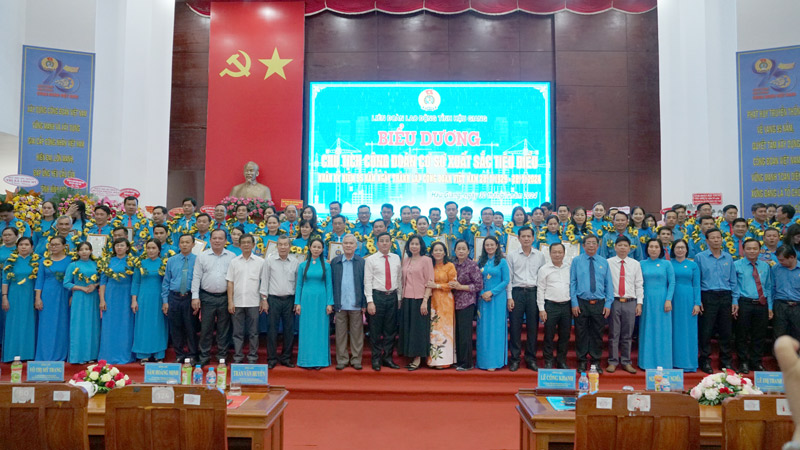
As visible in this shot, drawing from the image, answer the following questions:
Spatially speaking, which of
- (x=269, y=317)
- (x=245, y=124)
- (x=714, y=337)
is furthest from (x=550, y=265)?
(x=245, y=124)

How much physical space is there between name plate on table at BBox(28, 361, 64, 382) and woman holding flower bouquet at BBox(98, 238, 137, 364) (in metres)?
2.52

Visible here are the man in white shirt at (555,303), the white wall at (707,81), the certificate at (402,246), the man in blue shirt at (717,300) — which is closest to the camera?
the man in white shirt at (555,303)

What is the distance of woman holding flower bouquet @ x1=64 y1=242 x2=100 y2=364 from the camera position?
5453mm

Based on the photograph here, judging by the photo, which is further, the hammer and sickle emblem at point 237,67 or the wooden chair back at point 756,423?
the hammer and sickle emblem at point 237,67

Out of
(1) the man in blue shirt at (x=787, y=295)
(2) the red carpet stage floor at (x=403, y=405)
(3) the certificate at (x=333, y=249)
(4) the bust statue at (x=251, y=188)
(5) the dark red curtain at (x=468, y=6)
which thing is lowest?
(2) the red carpet stage floor at (x=403, y=405)

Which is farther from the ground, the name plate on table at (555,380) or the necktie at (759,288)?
the necktie at (759,288)

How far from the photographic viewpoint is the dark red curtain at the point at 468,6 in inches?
376

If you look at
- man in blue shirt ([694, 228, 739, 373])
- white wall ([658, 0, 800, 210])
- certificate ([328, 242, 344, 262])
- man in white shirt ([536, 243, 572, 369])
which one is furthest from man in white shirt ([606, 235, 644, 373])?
white wall ([658, 0, 800, 210])

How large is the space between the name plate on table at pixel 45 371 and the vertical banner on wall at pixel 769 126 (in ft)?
25.7

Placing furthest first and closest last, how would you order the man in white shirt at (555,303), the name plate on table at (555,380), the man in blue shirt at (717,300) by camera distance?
the man in blue shirt at (717,300) < the man in white shirt at (555,303) < the name plate on table at (555,380)

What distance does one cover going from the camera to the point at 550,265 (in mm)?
5410

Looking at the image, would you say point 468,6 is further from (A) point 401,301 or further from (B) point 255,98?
(A) point 401,301

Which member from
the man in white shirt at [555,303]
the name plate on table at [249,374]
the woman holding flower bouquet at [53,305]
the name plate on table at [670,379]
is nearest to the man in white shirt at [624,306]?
the man in white shirt at [555,303]

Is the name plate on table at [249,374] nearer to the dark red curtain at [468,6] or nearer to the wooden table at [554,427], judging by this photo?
the wooden table at [554,427]
